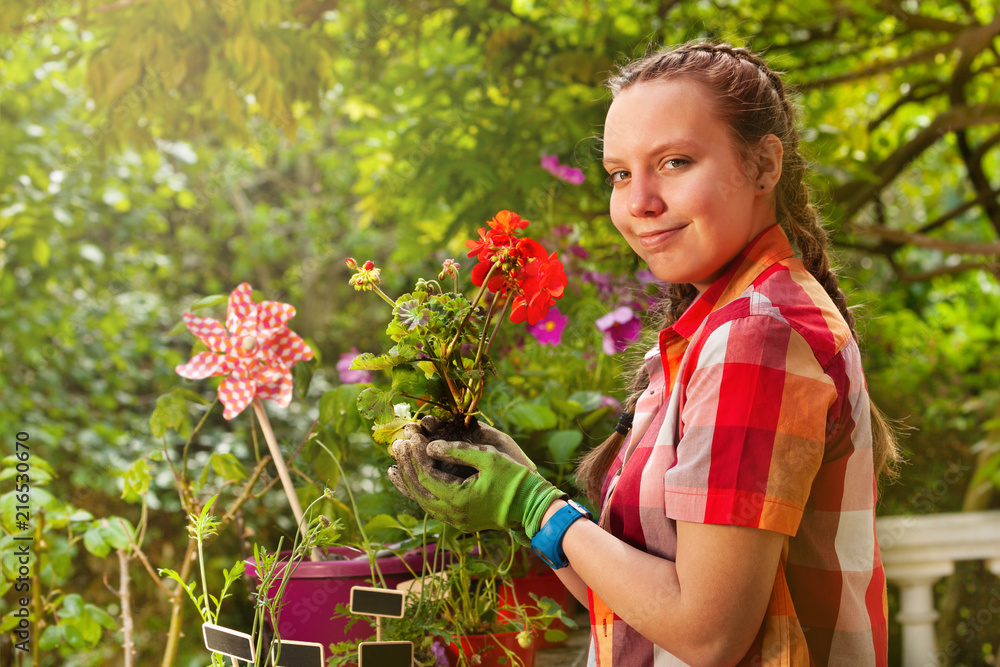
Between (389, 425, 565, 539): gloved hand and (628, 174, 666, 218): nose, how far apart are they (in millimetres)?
256

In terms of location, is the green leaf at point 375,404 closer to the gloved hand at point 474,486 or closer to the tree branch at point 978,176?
the gloved hand at point 474,486

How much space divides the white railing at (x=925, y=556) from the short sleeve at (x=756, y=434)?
163 cm

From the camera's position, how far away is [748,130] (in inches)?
25.4

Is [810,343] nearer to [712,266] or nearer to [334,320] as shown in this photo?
[712,266]

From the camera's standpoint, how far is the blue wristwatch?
0.61m

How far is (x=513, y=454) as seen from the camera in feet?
2.28

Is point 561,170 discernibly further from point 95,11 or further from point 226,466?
point 95,11

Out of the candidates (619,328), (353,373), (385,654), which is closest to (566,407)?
(619,328)

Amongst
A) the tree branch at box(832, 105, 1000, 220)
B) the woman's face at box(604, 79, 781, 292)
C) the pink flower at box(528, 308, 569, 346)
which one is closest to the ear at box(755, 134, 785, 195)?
the woman's face at box(604, 79, 781, 292)

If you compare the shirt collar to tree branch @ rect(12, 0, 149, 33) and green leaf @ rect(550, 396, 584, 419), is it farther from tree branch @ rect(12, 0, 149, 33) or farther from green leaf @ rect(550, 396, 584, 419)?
tree branch @ rect(12, 0, 149, 33)

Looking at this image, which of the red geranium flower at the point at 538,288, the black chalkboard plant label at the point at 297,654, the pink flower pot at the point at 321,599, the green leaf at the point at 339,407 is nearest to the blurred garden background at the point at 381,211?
the green leaf at the point at 339,407

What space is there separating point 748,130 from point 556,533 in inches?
15.9

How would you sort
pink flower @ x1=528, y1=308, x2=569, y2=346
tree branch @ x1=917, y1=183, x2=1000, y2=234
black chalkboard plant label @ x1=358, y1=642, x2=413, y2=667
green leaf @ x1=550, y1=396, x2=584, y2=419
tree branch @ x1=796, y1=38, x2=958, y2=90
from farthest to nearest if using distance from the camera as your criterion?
tree branch @ x1=917, y1=183, x2=1000, y2=234, tree branch @ x1=796, y1=38, x2=958, y2=90, pink flower @ x1=528, y1=308, x2=569, y2=346, green leaf @ x1=550, y1=396, x2=584, y2=419, black chalkboard plant label @ x1=358, y1=642, x2=413, y2=667

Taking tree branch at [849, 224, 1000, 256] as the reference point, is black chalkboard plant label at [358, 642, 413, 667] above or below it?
below
